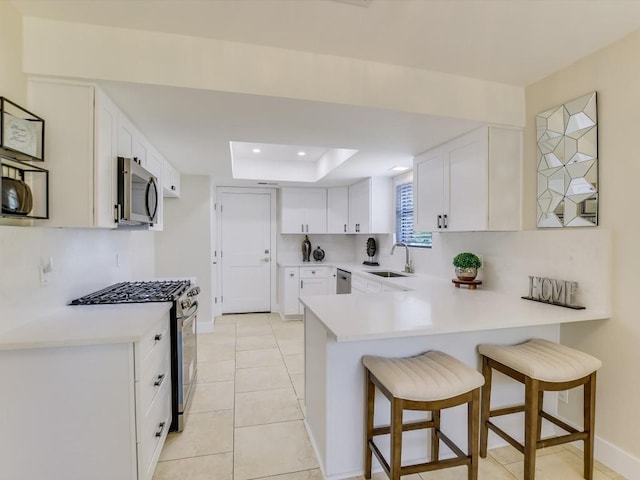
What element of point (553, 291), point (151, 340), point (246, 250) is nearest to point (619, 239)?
point (553, 291)

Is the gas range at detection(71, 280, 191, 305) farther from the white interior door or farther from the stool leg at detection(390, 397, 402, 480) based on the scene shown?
the white interior door

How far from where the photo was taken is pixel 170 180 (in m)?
3.67

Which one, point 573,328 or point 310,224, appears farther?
point 310,224

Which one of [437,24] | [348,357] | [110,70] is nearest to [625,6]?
[437,24]

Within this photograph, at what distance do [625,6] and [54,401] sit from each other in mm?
3256

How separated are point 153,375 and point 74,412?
15.0 inches

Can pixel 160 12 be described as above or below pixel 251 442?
above

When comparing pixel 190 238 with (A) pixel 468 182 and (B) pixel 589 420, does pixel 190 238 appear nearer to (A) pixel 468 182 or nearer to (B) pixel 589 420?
(A) pixel 468 182

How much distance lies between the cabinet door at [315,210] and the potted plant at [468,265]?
2912 mm

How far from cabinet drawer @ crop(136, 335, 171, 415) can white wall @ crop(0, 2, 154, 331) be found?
2.12 feet

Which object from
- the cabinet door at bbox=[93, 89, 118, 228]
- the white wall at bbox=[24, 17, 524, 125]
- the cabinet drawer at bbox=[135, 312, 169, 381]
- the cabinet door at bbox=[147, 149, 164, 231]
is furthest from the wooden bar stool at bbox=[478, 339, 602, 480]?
the cabinet door at bbox=[147, 149, 164, 231]

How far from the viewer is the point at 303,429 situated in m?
2.27

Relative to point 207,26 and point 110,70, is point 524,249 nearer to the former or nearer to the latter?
point 207,26

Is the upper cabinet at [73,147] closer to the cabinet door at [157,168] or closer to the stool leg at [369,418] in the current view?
the cabinet door at [157,168]
